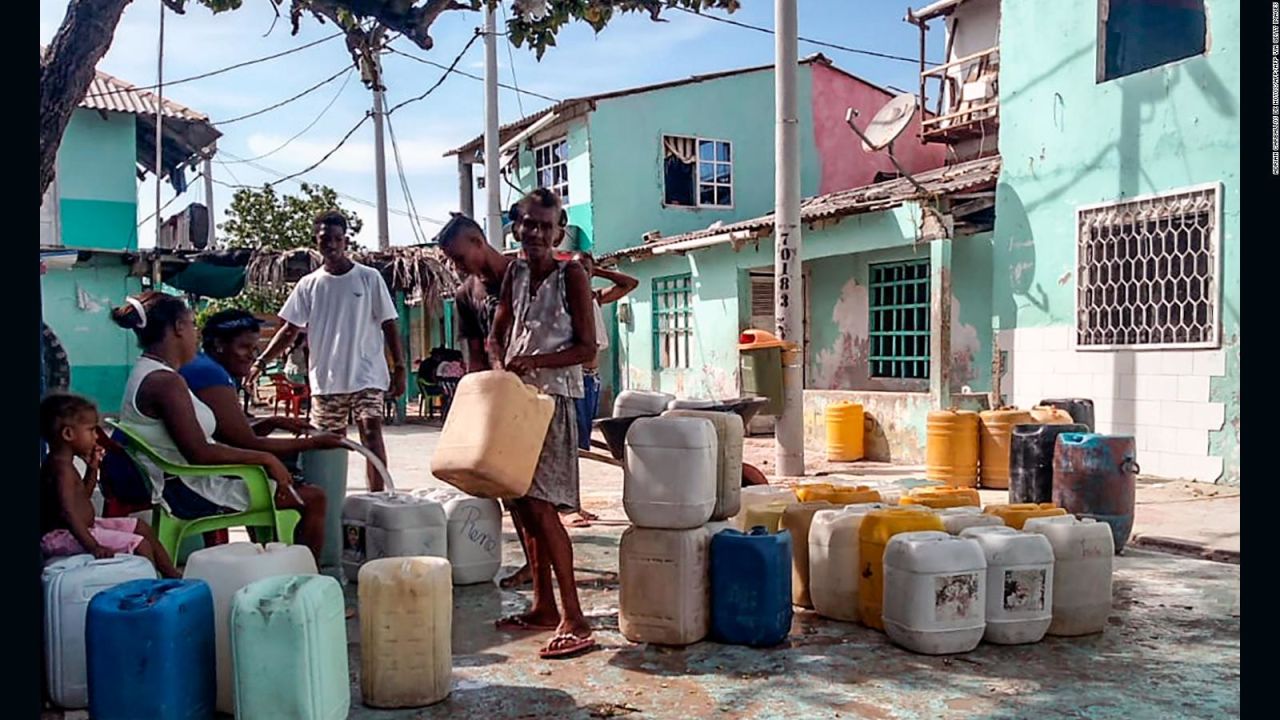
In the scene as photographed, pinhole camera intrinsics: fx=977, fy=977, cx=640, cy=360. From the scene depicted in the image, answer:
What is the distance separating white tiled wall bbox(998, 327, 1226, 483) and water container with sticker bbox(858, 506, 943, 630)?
5141mm

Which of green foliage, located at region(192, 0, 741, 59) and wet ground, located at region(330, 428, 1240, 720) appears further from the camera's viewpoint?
green foliage, located at region(192, 0, 741, 59)

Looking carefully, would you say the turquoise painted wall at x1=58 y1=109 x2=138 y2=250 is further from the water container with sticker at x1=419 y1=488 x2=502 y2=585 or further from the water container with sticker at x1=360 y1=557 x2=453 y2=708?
the water container with sticker at x1=360 y1=557 x2=453 y2=708

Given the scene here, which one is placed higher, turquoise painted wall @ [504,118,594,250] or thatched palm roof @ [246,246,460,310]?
turquoise painted wall @ [504,118,594,250]

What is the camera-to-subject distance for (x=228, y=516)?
399 centimetres

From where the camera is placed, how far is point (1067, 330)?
9.27 meters

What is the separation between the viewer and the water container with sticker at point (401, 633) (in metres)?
3.28

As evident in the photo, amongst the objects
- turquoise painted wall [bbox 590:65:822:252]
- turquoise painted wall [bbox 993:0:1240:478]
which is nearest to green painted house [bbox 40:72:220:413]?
turquoise painted wall [bbox 590:65:822:252]

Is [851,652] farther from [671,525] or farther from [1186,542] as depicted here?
[1186,542]

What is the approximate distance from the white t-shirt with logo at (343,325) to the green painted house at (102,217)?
406 inches

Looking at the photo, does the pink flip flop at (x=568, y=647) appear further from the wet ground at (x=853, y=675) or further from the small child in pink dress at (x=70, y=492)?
the small child in pink dress at (x=70, y=492)

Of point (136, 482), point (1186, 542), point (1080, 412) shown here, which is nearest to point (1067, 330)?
point (1080, 412)

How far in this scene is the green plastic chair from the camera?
3867 mm

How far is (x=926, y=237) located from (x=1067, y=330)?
5.65 ft

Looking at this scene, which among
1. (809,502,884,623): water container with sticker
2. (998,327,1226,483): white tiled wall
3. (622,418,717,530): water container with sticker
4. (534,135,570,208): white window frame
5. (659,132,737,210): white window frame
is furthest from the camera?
(534,135,570,208): white window frame
